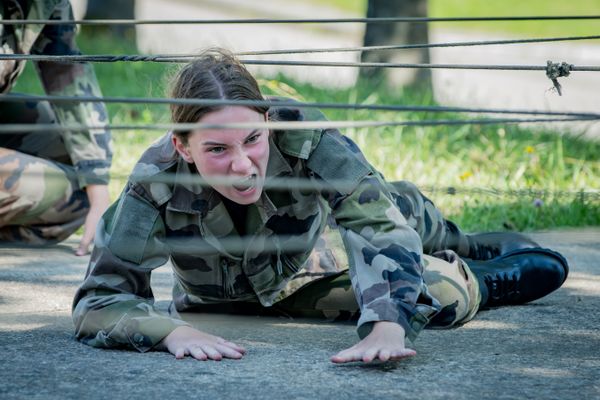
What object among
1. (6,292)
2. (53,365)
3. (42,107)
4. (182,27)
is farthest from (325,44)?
(53,365)

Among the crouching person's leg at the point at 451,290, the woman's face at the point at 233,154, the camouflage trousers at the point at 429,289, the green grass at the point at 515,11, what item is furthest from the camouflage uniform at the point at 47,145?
the green grass at the point at 515,11

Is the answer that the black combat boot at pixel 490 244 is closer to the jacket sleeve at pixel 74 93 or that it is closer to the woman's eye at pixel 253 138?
the woman's eye at pixel 253 138

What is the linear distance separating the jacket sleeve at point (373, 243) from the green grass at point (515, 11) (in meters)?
11.7

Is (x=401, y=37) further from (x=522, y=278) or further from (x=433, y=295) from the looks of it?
(x=433, y=295)

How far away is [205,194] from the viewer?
2781 mm

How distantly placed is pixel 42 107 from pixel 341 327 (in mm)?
1925

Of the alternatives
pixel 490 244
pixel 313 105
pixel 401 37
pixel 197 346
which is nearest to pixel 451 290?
pixel 490 244

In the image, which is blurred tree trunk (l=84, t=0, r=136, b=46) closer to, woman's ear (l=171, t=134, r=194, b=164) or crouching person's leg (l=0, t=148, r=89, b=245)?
crouching person's leg (l=0, t=148, r=89, b=245)

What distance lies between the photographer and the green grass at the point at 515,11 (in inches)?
578

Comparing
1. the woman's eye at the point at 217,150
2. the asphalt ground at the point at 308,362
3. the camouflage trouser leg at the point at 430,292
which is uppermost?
the woman's eye at the point at 217,150

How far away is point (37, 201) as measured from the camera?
4.12 metres

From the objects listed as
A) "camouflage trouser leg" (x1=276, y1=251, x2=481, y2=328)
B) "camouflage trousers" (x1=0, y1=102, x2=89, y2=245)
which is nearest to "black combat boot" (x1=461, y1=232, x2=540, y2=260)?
"camouflage trouser leg" (x1=276, y1=251, x2=481, y2=328)

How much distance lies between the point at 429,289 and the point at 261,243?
505mm

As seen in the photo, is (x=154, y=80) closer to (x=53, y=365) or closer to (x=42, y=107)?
(x=42, y=107)
